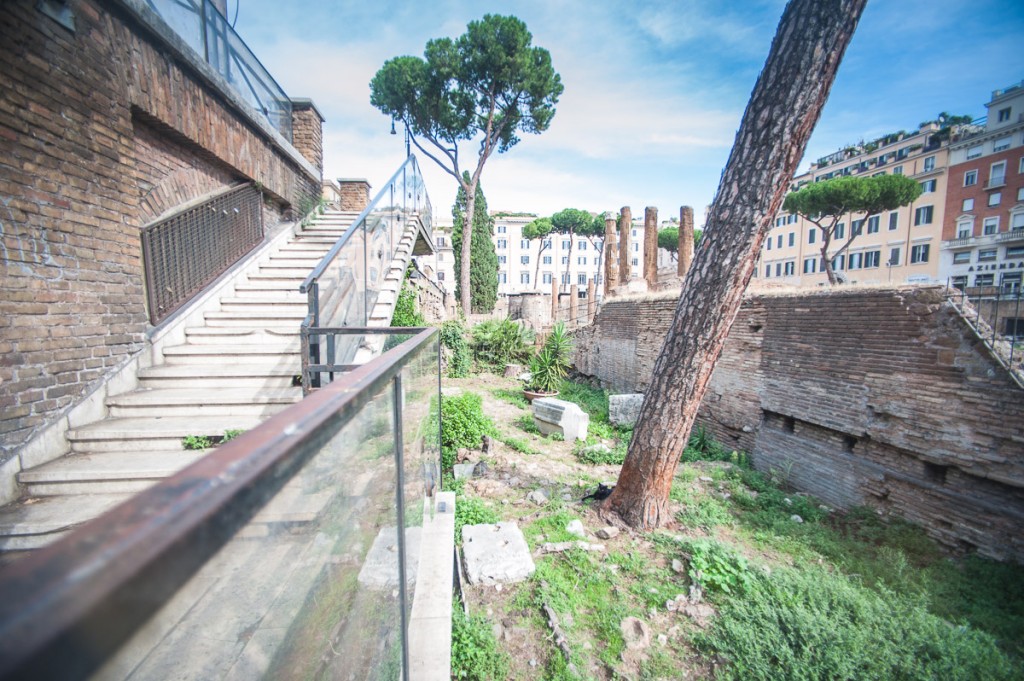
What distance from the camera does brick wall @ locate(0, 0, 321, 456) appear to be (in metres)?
3.32

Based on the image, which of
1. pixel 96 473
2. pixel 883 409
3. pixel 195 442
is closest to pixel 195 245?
pixel 195 442

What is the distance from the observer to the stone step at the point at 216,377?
4.65 metres

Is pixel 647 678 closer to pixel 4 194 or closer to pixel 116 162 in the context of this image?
pixel 4 194

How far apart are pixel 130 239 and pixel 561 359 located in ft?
29.3

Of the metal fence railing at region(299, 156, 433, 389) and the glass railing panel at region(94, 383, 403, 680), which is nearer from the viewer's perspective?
the glass railing panel at region(94, 383, 403, 680)

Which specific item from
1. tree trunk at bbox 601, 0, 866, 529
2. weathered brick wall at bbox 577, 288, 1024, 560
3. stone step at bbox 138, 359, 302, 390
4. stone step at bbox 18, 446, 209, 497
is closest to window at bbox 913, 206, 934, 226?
weathered brick wall at bbox 577, 288, 1024, 560

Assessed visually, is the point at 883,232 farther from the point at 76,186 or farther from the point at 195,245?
the point at 76,186

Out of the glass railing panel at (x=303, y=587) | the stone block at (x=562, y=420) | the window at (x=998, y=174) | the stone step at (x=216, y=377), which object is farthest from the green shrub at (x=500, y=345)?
the window at (x=998, y=174)

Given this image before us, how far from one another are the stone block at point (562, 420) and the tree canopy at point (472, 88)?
12.4 metres

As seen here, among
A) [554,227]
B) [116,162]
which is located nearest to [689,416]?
[116,162]

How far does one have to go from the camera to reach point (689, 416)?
4.09 metres

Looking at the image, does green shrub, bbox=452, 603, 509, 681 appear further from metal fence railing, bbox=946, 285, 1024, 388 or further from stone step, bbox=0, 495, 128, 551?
metal fence railing, bbox=946, 285, 1024, 388

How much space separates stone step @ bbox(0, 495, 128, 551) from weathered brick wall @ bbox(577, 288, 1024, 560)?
7.79 meters

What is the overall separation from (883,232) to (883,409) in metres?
33.8
